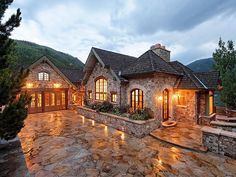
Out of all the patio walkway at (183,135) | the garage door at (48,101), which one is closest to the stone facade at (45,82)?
the garage door at (48,101)

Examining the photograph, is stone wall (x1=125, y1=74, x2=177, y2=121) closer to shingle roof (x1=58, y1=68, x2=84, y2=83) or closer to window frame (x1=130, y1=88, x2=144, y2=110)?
window frame (x1=130, y1=88, x2=144, y2=110)

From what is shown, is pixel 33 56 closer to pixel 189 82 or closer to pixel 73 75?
pixel 73 75

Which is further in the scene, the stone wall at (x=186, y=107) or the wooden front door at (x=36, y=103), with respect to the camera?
the wooden front door at (x=36, y=103)

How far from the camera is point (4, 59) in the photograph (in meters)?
3.69

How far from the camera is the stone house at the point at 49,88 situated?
15070mm

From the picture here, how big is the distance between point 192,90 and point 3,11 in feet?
35.4

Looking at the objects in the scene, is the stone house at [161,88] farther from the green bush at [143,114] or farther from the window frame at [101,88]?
the window frame at [101,88]

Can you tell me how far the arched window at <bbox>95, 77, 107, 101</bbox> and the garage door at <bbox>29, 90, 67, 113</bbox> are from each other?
578 cm

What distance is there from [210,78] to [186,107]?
297cm

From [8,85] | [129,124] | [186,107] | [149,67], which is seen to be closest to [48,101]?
[129,124]

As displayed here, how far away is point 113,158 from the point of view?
18.3ft

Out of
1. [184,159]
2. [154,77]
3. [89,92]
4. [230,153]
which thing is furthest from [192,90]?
[89,92]

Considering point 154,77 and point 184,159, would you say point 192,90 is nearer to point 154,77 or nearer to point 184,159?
point 154,77

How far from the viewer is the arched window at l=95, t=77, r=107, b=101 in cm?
1317
